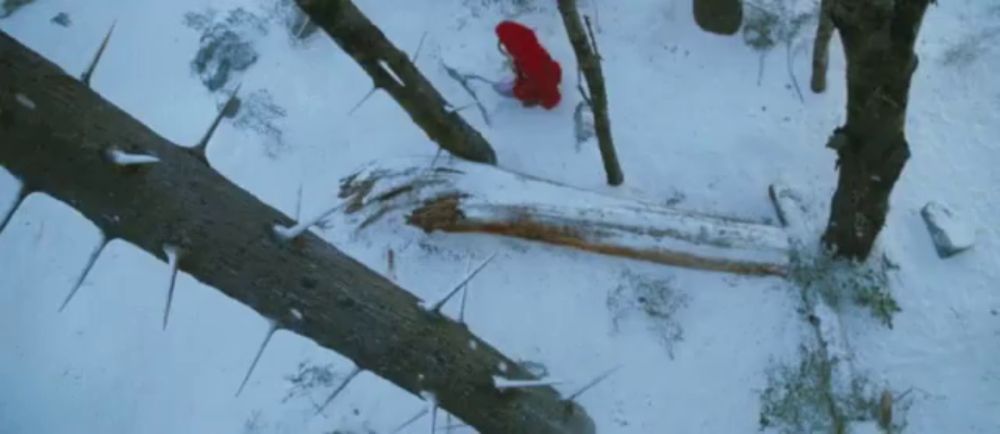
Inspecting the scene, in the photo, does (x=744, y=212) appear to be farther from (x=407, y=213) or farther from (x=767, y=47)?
(x=407, y=213)

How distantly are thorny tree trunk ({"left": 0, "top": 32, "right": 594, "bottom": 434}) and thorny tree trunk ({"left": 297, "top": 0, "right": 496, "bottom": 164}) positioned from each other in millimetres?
2189

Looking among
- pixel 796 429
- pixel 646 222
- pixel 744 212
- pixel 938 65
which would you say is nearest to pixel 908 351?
pixel 796 429

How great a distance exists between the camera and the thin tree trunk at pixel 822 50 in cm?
657

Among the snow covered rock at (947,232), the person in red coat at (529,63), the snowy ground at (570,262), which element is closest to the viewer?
the snowy ground at (570,262)

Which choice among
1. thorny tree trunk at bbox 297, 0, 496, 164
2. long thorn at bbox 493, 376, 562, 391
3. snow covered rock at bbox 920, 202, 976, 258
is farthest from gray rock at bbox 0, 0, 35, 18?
snow covered rock at bbox 920, 202, 976, 258

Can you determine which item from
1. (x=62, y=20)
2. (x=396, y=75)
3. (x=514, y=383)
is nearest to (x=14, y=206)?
(x=514, y=383)

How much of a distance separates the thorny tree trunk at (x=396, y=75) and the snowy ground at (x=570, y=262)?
1.92ft

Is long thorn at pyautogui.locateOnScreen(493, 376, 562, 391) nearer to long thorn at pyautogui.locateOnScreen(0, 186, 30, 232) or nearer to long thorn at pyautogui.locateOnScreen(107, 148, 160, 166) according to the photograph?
long thorn at pyautogui.locateOnScreen(107, 148, 160, 166)

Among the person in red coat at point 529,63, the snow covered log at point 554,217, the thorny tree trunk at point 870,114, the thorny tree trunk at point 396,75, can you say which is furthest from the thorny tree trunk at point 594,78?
the thorny tree trunk at point 870,114

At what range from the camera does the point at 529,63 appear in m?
7.12

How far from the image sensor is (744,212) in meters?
6.85

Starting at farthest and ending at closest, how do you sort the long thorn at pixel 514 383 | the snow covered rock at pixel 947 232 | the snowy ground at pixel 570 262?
the snow covered rock at pixel 947 232
the snowy ground at pixel 570 262
the long thorn at pixel 514 383

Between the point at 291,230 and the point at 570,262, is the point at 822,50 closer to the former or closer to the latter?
the point at 570,262

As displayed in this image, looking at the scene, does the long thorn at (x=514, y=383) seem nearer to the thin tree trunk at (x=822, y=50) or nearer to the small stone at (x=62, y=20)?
the thin tree trunk at (x=822, y=50)
